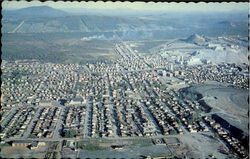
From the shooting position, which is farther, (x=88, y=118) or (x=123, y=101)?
(x=123, y=101)

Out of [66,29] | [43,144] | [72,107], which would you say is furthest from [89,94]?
[66,29]

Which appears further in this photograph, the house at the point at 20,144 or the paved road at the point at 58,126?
the paved road at the point at 58,126

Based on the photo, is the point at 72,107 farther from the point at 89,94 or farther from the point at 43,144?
the point at 43,144

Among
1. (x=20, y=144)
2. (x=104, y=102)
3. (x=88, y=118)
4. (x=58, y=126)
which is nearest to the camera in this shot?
(x=20, y=144)

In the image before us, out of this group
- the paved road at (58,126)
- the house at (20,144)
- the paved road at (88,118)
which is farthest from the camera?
the paved road at (88,118)

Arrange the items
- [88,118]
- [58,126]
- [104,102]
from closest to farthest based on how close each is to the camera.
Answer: [58,126] → [88,118] → [104,102]

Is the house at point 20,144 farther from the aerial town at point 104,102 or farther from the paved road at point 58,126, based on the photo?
the paved road at point 58,126

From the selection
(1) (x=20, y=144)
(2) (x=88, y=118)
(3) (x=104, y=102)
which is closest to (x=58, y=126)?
(2) (x=88, y=118)

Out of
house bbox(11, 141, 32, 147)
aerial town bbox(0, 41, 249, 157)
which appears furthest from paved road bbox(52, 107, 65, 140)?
house bbox(11, 141, 32, 147)

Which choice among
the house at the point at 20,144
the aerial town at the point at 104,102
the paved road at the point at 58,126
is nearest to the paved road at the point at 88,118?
the aerial town at the point at 104,102

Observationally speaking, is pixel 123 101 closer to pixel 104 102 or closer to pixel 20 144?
pixel 104 102
